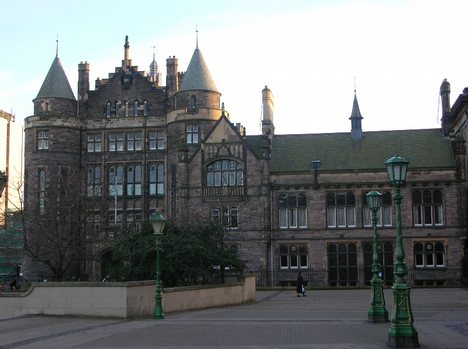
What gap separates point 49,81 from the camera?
64.3m

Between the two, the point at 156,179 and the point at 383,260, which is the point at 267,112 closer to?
the point at 156,179

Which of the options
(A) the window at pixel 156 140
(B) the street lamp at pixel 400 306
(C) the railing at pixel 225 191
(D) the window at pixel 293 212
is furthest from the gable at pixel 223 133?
(B) the street lamp at pixel 400 306

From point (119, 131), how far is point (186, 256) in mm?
34145

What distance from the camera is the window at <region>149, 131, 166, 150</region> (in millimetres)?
63938

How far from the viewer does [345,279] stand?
55.9 metres

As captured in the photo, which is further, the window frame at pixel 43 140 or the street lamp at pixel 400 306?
the window frame at pixel 43 140

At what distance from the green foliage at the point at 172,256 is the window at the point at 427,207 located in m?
25.0

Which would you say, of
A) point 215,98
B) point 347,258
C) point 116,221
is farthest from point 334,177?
point 116,221

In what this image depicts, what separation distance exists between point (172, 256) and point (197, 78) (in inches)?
1248

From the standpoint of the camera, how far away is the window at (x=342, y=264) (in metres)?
55.9

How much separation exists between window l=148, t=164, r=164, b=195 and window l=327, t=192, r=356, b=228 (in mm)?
15525

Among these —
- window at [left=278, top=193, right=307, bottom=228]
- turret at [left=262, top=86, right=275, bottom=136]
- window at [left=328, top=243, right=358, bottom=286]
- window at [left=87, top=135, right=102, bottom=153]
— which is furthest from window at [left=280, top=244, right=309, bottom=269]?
window at [left=87, top=135, right=102, bottom=153]

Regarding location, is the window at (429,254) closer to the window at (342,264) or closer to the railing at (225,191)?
the window at (342,264)

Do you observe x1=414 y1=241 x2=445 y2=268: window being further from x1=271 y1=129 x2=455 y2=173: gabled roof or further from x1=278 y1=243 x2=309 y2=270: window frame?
x1=278 y1=243 x2=309 y2=270: window frame
